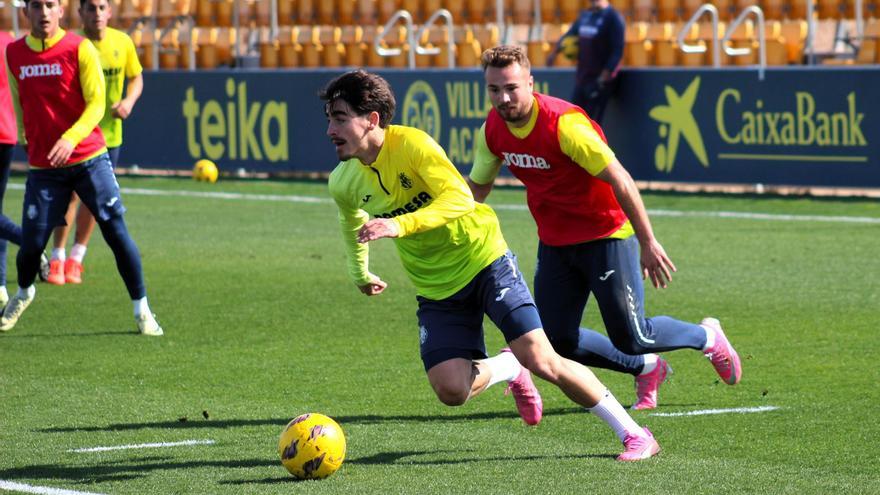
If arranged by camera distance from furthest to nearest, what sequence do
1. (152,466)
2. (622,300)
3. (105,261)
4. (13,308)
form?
(105,261) < (13,308) < (622,300) < (152,466)

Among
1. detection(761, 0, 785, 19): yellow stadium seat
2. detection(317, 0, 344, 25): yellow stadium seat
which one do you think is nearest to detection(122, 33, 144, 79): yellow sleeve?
detection(761, 0, 785, 19): yellow stadium seat

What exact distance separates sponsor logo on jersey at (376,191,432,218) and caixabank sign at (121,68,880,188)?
39.1 ft

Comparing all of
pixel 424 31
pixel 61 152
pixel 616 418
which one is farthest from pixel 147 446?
pixel 424 31

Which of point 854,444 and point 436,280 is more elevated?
point 436,280

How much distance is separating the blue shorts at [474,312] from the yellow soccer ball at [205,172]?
16354 millimetres

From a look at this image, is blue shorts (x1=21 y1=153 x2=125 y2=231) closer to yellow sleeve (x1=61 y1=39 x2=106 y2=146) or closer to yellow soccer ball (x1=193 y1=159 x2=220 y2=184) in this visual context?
yellow sleeve (x1=61 y1=39 x2=106 y2=146)

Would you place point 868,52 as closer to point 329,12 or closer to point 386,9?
point 386,9

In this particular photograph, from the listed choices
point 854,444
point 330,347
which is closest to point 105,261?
point 330,347

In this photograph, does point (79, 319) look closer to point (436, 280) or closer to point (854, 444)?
point (436, 280)

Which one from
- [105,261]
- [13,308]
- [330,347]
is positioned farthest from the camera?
[105,261]

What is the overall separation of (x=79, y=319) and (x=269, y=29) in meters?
17.0

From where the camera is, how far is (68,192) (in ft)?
35.6

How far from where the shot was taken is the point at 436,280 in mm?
7203

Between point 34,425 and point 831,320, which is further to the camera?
point 831,320
